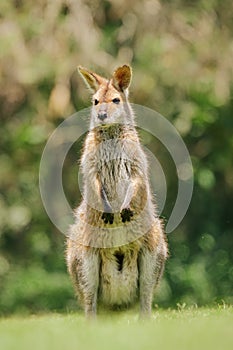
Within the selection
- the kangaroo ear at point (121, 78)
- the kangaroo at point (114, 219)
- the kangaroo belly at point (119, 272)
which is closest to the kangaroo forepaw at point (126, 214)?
the kangaroo at point (114, 219)

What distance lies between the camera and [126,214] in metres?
8.68

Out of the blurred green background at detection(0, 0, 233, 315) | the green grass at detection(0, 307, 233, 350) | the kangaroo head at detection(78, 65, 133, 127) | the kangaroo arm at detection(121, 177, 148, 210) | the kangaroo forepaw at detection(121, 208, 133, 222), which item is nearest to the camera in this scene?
the green grass at detection(0, 307, 233, 350)

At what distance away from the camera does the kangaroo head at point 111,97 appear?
887 centimetres

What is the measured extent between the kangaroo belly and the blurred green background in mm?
5507

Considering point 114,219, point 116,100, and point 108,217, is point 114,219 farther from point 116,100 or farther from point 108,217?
point 116,100

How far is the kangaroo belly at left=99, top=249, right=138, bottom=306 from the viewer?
8.68 meters

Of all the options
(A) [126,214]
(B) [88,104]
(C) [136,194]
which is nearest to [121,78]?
(C) [136,194]

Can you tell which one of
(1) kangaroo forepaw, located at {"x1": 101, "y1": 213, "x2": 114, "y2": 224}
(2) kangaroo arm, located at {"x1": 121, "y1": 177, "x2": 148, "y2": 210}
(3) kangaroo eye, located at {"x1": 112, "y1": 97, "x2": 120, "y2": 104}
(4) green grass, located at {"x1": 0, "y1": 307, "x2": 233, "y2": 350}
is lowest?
(4) green grass, located at {"x1": 0, "y1": 307, "x2": 233, "y2": 350}

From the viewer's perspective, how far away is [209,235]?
15367 mm

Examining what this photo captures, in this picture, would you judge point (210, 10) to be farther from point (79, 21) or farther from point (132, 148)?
point (132, 148)

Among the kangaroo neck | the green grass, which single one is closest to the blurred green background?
the kangaroo neck

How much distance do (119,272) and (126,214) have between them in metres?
0.48

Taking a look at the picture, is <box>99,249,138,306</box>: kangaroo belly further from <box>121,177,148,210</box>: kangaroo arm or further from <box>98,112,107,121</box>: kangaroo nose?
<box>98,112,107,121</box>: kangaroo nose

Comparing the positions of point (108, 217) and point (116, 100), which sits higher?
point (116, 100)
